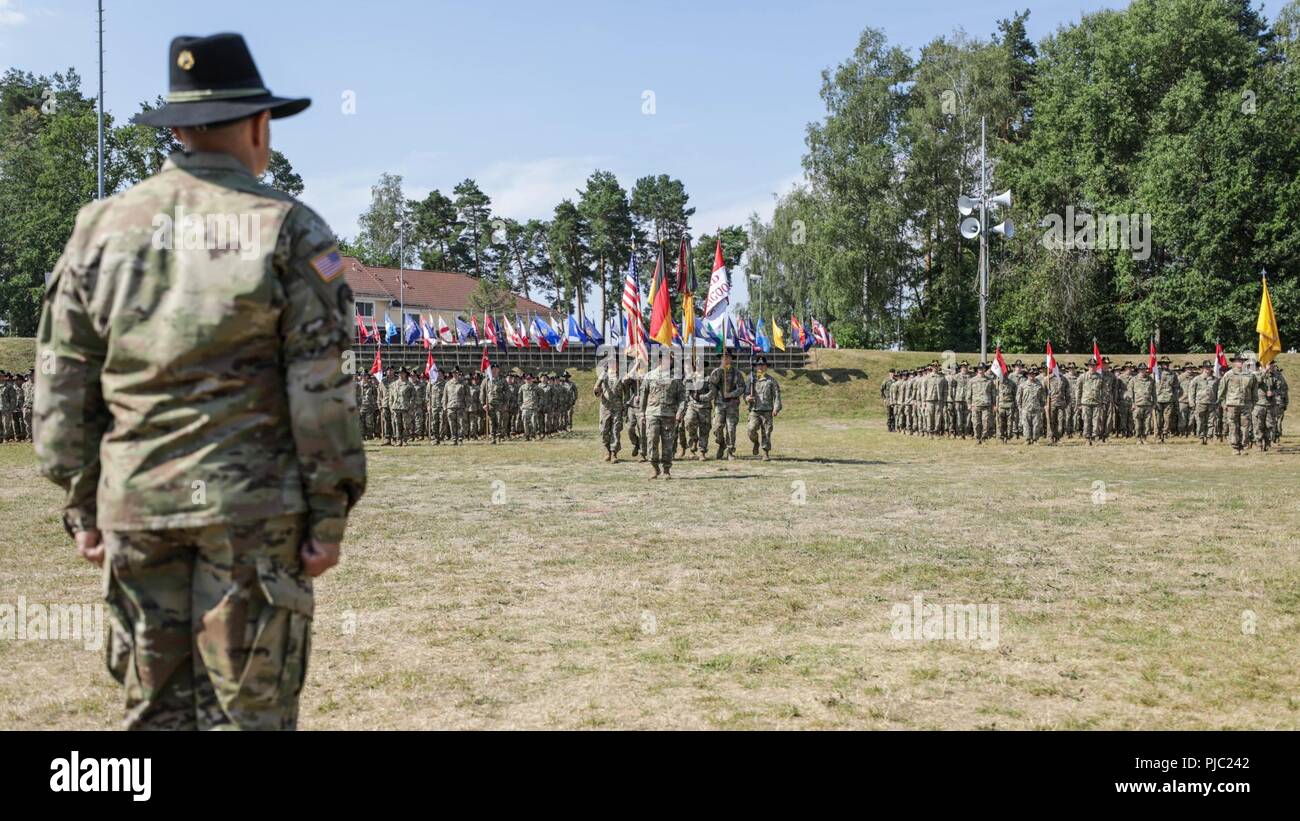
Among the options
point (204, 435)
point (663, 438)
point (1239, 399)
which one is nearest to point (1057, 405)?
point (1239, 399)

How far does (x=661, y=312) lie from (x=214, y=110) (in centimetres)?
1807

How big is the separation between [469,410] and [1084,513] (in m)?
18.9

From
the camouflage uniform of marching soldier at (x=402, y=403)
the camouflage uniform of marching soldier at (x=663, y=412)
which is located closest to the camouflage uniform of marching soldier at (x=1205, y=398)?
the camouflage uniform of marching soldier at (x=663, y=412)

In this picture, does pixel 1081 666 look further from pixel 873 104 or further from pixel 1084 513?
pixel 873 104

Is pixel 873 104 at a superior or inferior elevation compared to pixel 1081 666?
superior

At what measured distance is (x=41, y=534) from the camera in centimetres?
1120

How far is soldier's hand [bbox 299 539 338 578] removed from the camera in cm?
304

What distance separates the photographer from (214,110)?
124 inches

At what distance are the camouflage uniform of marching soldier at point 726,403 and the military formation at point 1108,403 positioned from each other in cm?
762

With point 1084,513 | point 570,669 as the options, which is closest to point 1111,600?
point 570,669

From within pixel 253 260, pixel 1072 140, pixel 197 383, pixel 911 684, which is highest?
pixel 1072 140

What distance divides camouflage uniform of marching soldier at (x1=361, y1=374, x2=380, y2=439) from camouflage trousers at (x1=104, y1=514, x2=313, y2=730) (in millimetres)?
26147

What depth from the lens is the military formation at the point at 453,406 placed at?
27938 millimetres

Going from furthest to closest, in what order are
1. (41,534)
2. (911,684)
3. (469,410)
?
1. (469,410)
2. (41,534)
3. (911,684)
